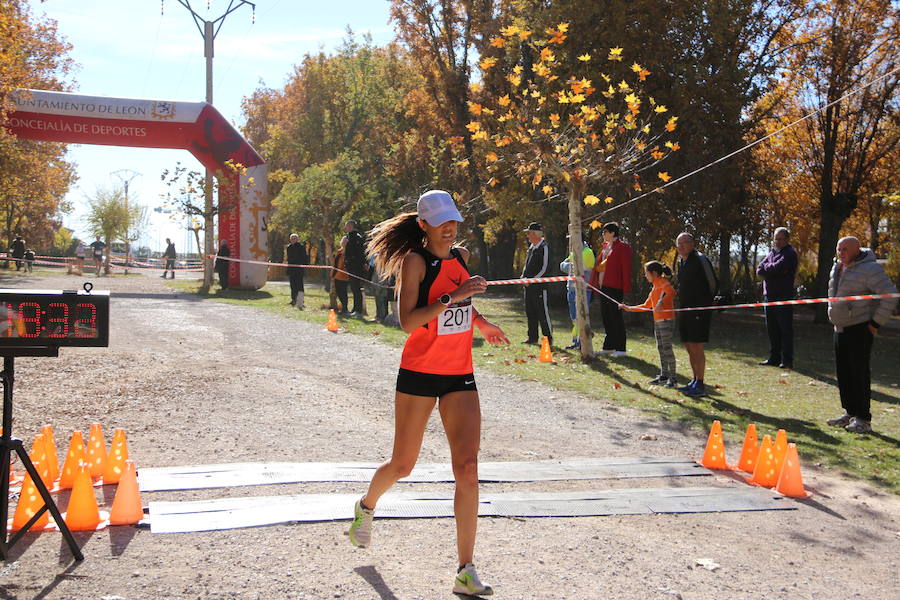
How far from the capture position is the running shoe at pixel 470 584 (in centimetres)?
393

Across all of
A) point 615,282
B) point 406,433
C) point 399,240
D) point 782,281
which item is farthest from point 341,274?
point 406,433

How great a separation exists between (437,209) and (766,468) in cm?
388

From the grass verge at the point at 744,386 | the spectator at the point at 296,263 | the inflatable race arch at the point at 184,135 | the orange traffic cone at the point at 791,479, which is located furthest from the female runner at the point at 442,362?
the inflatable race arch at the point at 184,135

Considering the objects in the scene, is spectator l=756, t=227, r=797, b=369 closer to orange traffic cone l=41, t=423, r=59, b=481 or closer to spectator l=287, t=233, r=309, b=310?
orange traffic cone l=41, t=423, r=59, b=481

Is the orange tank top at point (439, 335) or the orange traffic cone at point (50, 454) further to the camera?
the orange traffic cone at point (50, 454)

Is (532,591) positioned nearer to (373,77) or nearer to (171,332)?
(171,332)

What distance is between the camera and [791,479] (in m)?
6.12

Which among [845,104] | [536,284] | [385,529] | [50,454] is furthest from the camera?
[845,104]

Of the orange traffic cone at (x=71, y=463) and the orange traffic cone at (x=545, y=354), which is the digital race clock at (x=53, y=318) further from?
the orange traffic cone at (x=545, y=354)

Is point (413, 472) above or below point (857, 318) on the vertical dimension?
below

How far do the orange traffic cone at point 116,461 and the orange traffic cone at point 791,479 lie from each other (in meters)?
4.98

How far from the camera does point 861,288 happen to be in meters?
8.21

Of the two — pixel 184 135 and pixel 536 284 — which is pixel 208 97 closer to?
pixel 184 135

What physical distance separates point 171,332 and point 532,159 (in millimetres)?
7668
